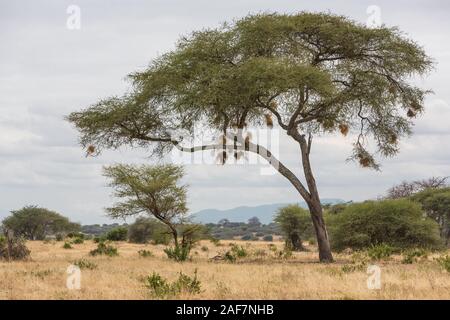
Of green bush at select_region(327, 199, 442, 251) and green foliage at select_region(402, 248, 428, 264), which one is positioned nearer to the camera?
green foliage at select_region(402, 248, 428, 264)

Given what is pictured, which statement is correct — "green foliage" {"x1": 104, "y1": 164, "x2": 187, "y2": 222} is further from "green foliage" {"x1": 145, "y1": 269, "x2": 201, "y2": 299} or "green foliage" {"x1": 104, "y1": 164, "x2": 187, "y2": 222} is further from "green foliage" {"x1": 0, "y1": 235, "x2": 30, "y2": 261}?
"green foliage" {"x1": 145, "y1": 269, "x2": 201, "y2": 299}

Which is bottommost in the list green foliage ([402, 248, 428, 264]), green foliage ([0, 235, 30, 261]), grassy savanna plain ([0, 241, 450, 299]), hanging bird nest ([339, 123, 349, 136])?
grassy savanna plain ([0, 241, 450, 299])

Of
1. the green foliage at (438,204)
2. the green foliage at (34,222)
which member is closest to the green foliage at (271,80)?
the green foliage at (438,204)

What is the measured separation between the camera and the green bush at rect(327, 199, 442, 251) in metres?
35.5

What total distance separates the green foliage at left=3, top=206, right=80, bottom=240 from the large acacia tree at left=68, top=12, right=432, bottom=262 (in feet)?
158

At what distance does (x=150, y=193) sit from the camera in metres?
33.4

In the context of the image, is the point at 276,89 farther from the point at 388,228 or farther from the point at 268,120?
the point at 388,228

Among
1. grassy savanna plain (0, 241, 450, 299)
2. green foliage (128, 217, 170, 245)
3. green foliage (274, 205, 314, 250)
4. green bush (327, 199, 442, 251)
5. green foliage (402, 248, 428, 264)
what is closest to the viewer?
grassy savanna plain (0, 241, 450, 299)

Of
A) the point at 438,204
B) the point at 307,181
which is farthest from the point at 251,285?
the point at 438,204

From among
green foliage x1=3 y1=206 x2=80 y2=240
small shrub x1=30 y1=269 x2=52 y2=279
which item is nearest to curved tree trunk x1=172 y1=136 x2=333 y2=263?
small shrub x1=30 y1=269 x2=52 y2=279

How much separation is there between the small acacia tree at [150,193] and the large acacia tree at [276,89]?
611 cm

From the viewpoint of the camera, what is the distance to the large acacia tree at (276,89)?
2461 cm
